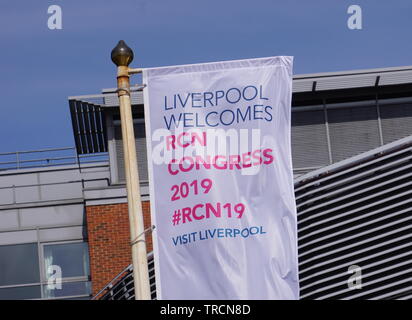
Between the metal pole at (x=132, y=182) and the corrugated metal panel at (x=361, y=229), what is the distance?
7.46 metres

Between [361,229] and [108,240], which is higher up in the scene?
[108,240]

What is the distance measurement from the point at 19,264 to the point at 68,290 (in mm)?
1424

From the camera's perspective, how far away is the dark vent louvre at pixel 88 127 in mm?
22156

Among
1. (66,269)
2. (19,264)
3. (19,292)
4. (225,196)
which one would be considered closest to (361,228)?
(225,196)

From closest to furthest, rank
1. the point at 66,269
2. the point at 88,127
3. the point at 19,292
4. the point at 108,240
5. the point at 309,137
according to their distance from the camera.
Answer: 1. the point at 108,240
2. the point at 19,292
3. the point at 66,269
4. the point at 309,137
5. the point at 88,127

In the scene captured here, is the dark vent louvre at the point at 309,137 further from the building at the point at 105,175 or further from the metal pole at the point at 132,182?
the metal pole at the point at 132,182

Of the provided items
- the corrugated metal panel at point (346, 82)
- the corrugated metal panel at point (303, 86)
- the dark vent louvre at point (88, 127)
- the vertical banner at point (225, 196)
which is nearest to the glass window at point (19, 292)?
the dark vent louvre at point (88, 127)

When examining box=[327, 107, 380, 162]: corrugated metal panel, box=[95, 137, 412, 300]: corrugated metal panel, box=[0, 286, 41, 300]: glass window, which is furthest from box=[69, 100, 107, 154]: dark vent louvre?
box=[95, 137, 412, 300]: corrugated metal panel

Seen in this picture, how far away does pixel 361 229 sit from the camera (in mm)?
14891

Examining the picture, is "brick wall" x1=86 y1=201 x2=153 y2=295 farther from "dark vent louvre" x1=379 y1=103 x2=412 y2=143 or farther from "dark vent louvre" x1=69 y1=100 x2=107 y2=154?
"dark vent louvre" x1=379 y1=103 x2=412 y2=143

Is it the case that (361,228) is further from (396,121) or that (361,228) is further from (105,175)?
(105,175)

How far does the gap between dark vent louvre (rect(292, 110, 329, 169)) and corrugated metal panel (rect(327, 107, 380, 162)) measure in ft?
0.74

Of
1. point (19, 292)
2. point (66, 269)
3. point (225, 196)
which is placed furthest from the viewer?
point (66, 269)

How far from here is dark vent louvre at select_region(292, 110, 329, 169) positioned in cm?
2242
